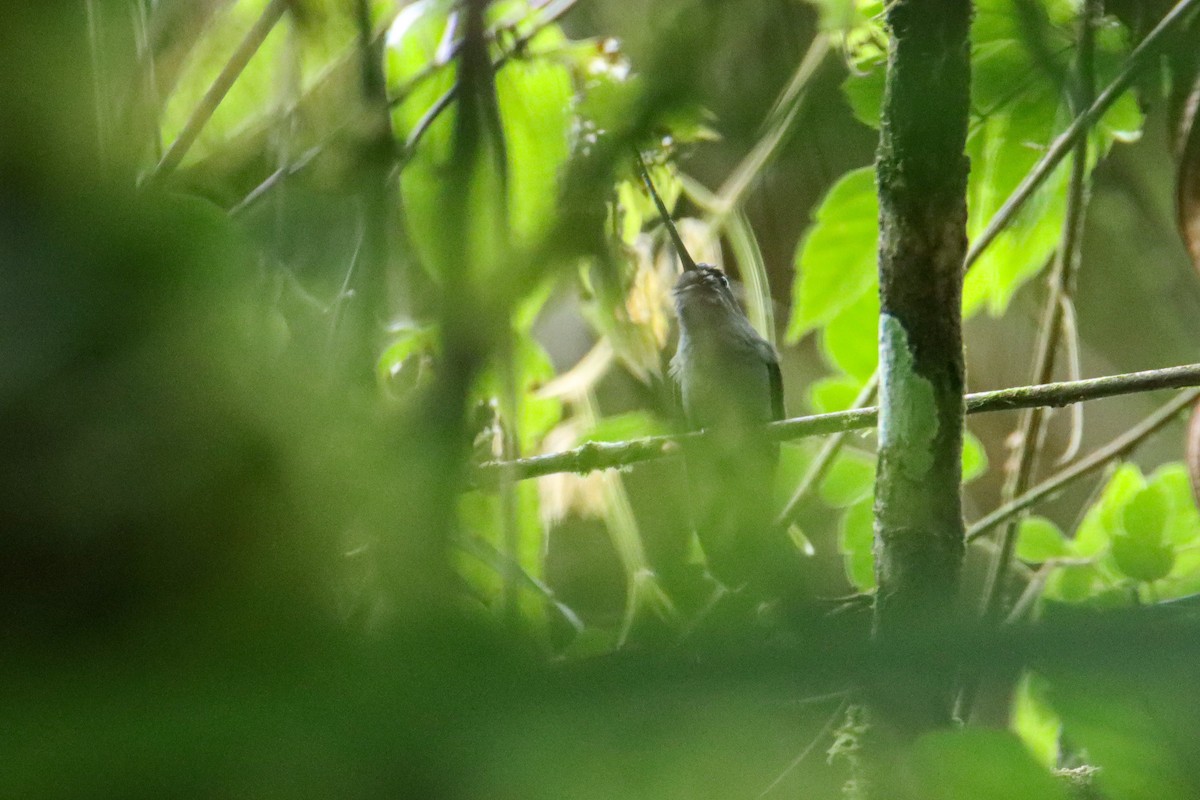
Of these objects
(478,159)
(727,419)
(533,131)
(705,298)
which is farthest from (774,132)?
(705,298)

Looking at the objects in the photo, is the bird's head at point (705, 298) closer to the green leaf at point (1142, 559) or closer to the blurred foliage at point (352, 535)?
the green leaf at point (1142, 559)

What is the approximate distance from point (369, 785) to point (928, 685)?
10 cm

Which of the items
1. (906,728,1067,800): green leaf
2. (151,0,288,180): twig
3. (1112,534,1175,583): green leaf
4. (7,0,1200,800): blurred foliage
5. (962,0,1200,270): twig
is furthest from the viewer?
(1112,534,1175,583): green leaf

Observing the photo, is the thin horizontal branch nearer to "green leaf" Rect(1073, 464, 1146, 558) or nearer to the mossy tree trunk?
the mossy tree trunk

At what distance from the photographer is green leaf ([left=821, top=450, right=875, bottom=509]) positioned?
88cm

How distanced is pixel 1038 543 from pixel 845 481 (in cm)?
16

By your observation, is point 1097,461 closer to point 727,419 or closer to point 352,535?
point 727,419

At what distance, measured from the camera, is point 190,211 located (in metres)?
0.23

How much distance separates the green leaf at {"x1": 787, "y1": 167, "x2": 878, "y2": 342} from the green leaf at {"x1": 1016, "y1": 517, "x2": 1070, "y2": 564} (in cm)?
24

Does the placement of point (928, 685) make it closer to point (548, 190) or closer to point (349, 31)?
point (548, 190)

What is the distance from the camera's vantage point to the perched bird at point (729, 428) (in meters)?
0.32

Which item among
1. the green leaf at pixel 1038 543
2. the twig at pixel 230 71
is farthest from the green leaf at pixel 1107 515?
the twig at pixel 230 71

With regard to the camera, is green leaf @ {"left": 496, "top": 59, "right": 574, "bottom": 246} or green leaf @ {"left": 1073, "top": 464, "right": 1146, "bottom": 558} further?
green leaf @ {"left": 1073, "top": 464, "right": 1146, "bottom": 558}

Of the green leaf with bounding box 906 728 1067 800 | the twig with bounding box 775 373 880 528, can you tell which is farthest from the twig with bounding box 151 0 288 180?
the twig with bounding box 775 373 880 528
